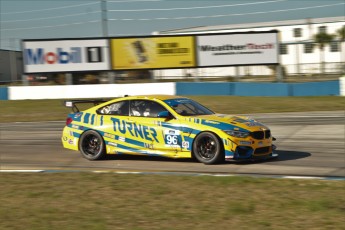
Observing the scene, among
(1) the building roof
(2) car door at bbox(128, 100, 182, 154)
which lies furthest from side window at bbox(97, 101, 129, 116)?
(1) the building roof

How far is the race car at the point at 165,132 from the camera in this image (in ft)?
32.6

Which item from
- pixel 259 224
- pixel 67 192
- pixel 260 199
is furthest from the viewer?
pixel 67 192

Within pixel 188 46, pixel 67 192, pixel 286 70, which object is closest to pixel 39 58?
pixel 188 46

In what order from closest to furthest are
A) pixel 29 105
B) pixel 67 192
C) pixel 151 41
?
pixel 67 192
pixel 29 105
pixel 151 41

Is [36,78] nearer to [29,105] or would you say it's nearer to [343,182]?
[29,105]

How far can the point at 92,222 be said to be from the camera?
19.3 feet

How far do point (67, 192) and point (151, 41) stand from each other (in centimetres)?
3202

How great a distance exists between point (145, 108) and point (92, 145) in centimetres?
143

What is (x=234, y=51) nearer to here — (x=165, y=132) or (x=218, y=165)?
(x=165, y=132)

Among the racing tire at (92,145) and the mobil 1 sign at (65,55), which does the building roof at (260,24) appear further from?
the racing tire at (92,145)

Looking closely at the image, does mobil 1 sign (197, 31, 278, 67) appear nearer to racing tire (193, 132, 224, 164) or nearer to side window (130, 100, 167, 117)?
side window (130, 100, 167, 117)

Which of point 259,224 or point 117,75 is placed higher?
point 117,75

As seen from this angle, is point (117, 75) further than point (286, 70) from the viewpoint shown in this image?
No

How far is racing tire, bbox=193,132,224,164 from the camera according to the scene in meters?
9.91
